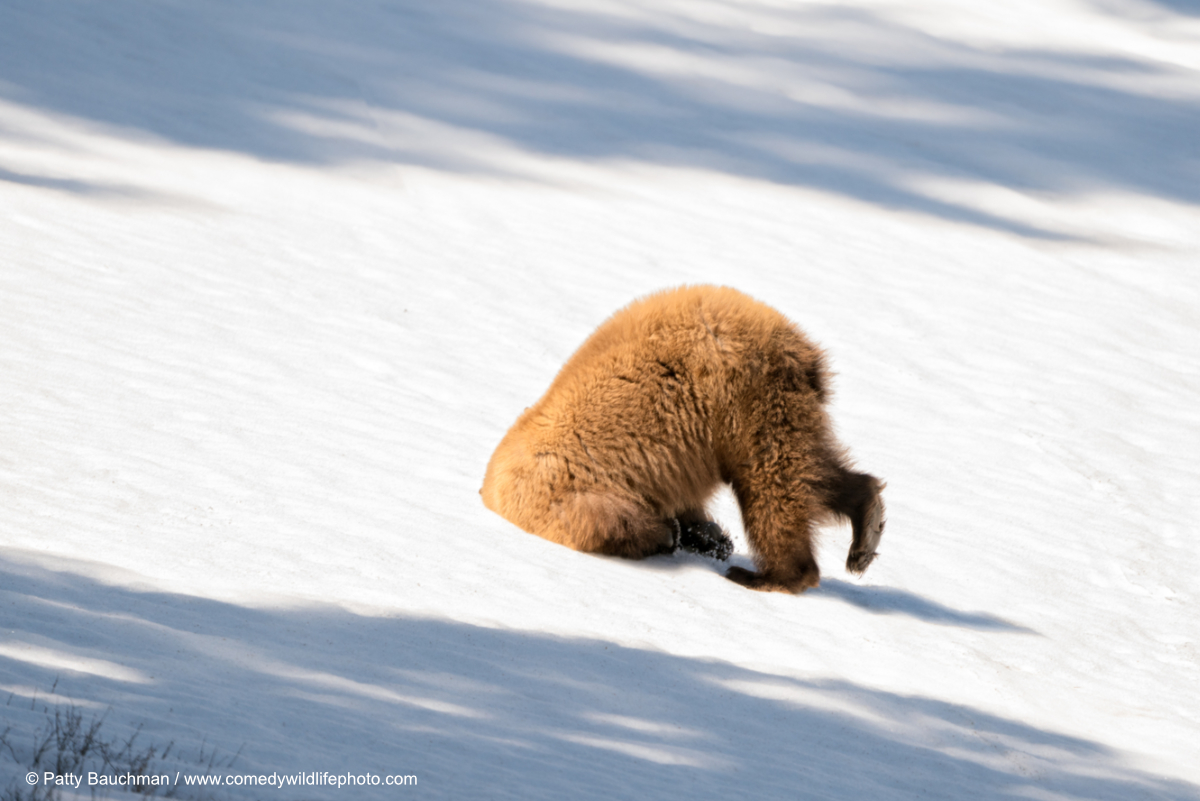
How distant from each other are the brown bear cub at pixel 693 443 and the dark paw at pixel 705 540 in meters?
0.25

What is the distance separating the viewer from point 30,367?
7270mm

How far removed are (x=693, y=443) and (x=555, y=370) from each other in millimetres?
3787

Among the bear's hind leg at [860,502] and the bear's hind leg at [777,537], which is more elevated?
the bear's hind leg at [860,502]

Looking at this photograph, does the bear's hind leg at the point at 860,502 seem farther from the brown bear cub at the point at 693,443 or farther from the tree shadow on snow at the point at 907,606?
the tree shadow on snow at the point at 907,606

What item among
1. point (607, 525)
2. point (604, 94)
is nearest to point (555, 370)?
Result: point (607, 525)

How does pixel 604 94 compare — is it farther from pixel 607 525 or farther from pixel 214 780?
pixel 214 780

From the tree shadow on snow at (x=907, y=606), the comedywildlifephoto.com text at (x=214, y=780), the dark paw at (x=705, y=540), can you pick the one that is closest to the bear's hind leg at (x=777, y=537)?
the tree shadow on snow at (x=907, y=606)

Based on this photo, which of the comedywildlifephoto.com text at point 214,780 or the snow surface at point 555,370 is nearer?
the comedywildlifephoto.com text at point 214,780

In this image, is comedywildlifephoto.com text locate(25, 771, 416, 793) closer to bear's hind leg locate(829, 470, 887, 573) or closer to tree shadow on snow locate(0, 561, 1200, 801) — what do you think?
tree shadow on snow locate(0, 561, 1200, 801)

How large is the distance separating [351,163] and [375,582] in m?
9.82

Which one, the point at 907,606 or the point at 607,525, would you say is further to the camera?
the point at 907,606

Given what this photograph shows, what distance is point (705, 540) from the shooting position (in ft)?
21.5

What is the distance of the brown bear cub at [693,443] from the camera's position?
5.79 meters

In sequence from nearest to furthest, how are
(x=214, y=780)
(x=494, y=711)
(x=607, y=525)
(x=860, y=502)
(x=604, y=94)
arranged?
(x=214, y=780) → (x=494, y=711) → (x=860, y=502) → (x=607, y=525) → (x=604, y=94)
